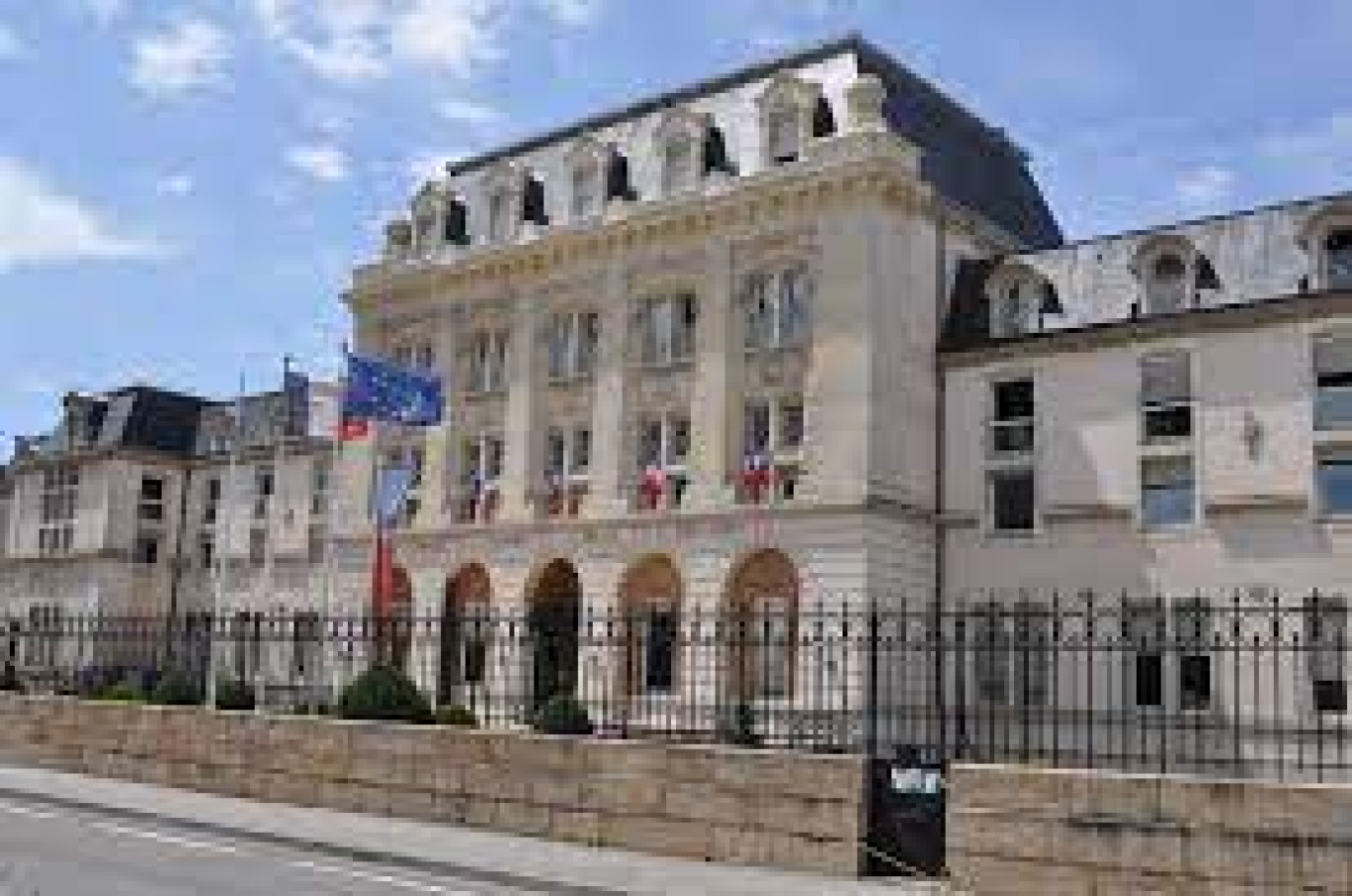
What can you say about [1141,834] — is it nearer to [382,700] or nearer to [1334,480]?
[382,700]

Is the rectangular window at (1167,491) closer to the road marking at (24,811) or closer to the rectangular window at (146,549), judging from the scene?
the road marking at (24,811)

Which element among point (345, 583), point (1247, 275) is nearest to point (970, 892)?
point (1247, 275)

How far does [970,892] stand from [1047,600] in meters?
24.0

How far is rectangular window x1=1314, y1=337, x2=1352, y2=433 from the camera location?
35469mm

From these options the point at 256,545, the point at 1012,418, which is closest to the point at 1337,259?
the point at 1012,418

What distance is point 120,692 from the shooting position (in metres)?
29.9

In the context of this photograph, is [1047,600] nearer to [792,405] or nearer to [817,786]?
[792,405]

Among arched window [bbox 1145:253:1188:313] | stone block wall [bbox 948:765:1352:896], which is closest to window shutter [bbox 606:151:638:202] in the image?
arched window [bbox 1145:253:1188:313]

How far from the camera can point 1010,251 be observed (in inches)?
1818

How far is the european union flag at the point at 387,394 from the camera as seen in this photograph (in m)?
33.8

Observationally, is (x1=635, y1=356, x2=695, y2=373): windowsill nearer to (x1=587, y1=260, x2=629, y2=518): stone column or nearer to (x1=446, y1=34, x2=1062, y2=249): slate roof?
(x1=587, y1=260, x2=629, y2=518): stone column

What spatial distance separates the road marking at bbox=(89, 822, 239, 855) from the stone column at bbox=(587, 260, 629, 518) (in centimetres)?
2522

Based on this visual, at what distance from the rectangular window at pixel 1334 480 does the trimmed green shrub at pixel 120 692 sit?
25.1m

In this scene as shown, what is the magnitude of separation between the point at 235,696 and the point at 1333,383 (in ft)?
80.5
